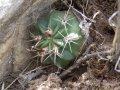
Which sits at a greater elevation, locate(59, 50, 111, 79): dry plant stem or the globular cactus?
the globular cactus

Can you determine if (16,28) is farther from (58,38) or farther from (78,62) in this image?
(78,62)

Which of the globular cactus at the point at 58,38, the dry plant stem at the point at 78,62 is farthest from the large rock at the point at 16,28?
the dry plant stem at the point at 78,62

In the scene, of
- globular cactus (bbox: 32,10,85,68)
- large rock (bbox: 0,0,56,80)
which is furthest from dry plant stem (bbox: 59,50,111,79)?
large rock (bbox: 0,0,56,80)

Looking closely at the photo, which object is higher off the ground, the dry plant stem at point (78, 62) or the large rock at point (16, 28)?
the large rock at point (16, 28)

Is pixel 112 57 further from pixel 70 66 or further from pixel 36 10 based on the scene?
pixel 36 10

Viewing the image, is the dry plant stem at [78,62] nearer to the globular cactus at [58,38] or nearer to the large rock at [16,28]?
the globular cactus at [58,38]

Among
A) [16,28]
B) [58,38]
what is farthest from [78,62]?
[16,28]

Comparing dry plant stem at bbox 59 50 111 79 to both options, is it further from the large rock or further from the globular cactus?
the large rock
